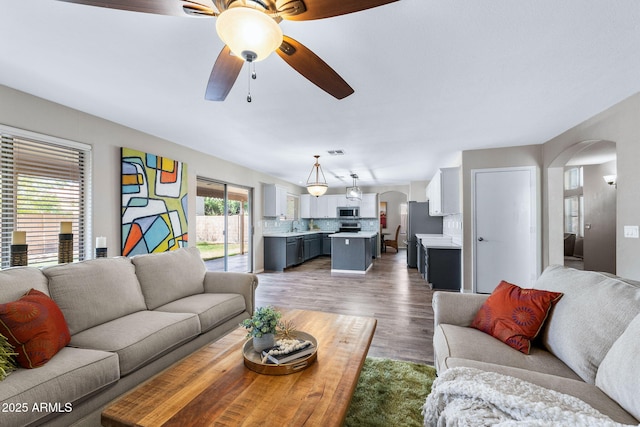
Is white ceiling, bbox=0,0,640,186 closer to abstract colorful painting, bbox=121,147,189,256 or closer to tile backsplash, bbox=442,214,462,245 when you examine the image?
abstract colorful painting, bbox=121,147,189,256

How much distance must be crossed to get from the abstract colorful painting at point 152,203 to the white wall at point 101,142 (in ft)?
0.35

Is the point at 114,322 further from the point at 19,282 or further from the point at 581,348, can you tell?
the point at 581,348

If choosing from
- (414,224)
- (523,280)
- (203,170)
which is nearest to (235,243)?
(203,170)

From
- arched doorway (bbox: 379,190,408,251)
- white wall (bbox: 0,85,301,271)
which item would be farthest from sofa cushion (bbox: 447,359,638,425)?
arched doorway (bbox: 379,190,408,251)

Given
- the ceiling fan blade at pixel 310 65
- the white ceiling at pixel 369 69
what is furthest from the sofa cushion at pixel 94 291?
the ceiling fan blade at pixel 310 65

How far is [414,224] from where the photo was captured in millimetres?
7172

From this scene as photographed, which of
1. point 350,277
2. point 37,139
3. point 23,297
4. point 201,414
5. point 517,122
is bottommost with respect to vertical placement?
point 350,277

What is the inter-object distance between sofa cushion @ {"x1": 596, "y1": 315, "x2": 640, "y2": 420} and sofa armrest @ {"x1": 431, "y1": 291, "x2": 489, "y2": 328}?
83cm

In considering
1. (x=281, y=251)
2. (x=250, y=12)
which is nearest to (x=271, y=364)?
(x=250, y=12)

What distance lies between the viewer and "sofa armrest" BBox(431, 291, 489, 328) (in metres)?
2.06

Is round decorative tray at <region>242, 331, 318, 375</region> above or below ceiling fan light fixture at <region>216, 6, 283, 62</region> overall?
below

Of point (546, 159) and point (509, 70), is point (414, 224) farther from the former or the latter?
point (509, 70)

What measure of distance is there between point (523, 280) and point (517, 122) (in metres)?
2.58

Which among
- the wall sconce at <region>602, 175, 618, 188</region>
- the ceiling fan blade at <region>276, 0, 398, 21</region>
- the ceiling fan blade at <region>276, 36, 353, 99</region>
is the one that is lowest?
the wall sconce at <region>602, 175, 618, 188</region>
